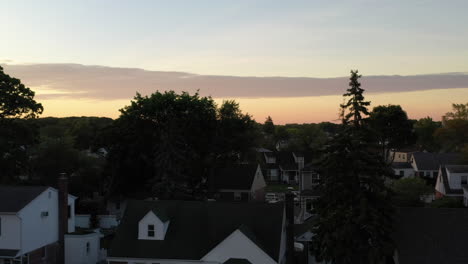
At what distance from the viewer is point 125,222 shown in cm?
3028

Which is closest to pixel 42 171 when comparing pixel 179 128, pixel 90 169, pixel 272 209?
pixel 90 169

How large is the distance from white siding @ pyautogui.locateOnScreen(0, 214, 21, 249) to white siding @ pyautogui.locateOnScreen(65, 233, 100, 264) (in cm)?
471

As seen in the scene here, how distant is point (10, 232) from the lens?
30359mm

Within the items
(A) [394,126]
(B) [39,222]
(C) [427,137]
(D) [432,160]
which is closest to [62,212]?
(B) [39,222]

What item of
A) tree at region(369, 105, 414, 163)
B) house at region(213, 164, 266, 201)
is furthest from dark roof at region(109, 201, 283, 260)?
tree at region(369, 105, 414, 163)

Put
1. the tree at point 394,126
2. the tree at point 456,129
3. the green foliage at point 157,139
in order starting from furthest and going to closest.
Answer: the tree at point 456,129 < the tree at point 394,126 < the green foliage at point 157,139

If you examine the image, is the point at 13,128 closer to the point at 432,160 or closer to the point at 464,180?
the point at 464,180

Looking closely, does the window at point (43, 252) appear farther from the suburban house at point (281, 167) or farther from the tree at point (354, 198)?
the suburban house at point (281, 167)

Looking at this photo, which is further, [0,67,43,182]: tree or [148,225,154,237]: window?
[0,67,43,182]: tree

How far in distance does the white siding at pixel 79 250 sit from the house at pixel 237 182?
28570 mm

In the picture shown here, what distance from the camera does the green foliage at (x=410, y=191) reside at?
154ft

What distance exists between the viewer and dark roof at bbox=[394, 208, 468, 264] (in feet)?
77.5

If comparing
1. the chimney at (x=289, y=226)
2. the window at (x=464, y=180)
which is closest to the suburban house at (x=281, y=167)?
the window at (x=464, y=180)

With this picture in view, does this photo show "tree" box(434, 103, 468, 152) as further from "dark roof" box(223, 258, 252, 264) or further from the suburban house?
"dark roof" box(223, 258, 252, 264)
